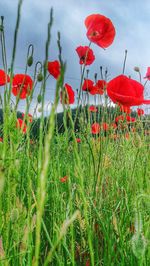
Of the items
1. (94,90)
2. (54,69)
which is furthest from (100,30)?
(94,90)

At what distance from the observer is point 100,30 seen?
1358 mm

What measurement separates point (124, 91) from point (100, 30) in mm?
350

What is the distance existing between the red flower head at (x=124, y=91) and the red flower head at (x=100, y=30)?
0.81 feet

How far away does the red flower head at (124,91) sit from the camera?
41.3 inches

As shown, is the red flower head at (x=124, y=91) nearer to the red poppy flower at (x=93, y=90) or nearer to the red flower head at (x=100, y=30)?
the red flower head at (x=100, y=30)

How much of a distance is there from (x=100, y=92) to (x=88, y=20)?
0.51 metres

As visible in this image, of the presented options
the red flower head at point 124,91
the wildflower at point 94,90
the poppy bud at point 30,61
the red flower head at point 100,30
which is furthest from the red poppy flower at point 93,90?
the poppy bud at point 30,61

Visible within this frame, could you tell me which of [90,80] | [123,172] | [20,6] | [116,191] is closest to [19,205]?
[20,6]

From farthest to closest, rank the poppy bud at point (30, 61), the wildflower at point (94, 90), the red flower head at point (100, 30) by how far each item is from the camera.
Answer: the wildflower at point (94, 90) < the red flower head at point (100, 30) < the poppy bud at point (30, 61)

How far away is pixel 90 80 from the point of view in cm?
199

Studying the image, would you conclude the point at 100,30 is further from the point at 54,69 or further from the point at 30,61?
the point at 30,61

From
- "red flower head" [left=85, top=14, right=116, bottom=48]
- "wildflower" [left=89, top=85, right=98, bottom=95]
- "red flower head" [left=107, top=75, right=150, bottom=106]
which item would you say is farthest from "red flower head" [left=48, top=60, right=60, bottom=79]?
"wildflower" [left=89, top=85, right=98, bottom=95]

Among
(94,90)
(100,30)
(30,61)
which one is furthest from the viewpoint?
(94,90)

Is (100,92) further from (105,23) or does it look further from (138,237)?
(138,237)
